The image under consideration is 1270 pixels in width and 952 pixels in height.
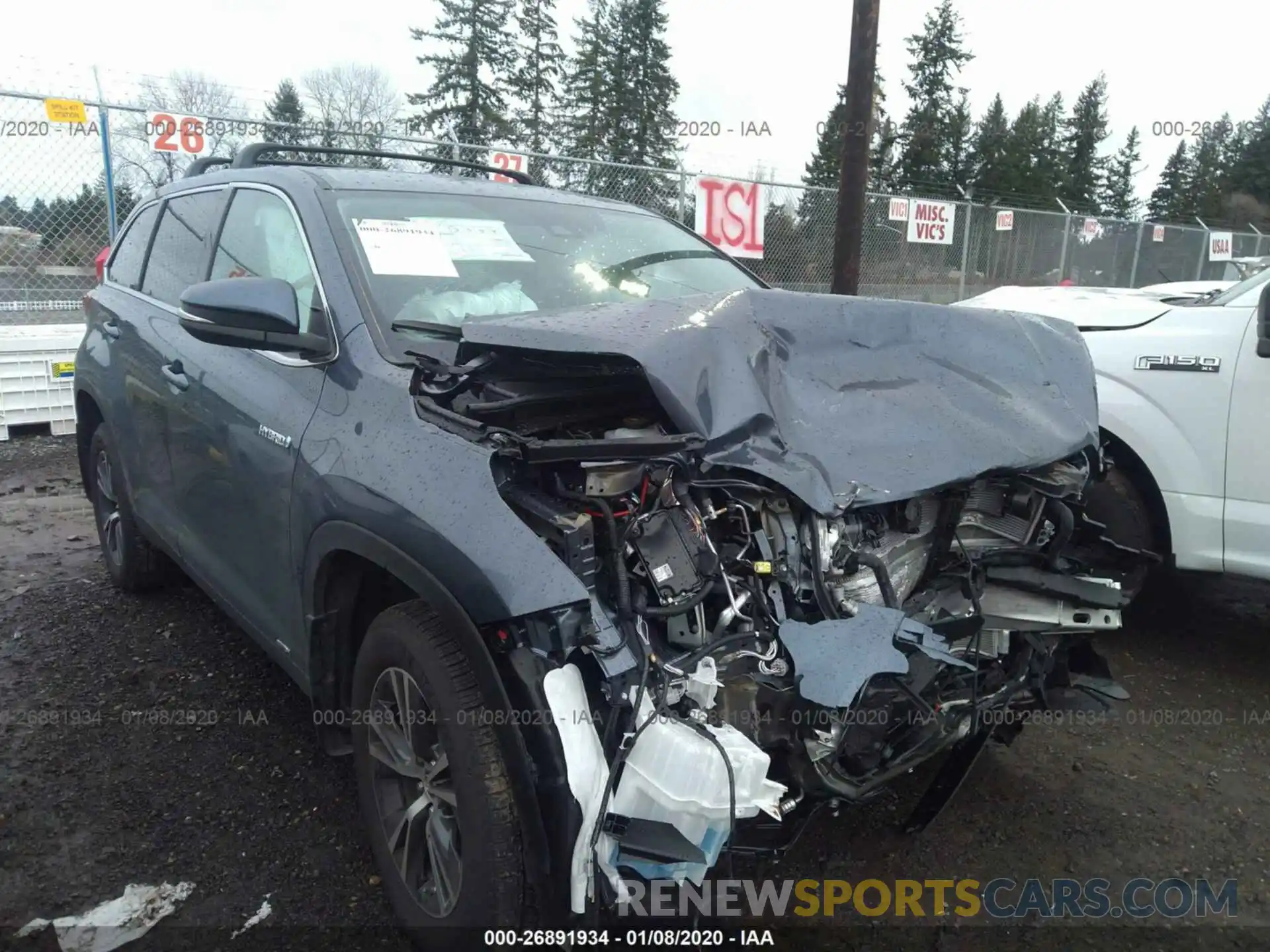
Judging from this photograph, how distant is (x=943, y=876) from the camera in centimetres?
257

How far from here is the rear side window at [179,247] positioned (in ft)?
11.2

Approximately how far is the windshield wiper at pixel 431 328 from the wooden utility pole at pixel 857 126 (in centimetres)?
606

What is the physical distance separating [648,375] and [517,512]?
1.35 feet

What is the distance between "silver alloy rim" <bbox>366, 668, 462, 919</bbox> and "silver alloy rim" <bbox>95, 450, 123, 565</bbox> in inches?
102

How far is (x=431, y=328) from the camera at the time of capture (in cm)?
244

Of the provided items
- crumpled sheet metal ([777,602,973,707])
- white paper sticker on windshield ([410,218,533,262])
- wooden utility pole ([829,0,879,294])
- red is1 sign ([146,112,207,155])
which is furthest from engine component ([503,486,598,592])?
red is1 sign ([146,112,207,155])

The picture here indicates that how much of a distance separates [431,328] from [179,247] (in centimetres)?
180

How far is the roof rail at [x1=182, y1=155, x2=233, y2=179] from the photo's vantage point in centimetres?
401

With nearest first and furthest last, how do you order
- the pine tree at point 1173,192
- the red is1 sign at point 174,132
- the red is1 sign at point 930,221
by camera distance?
the red is1 sign at point 174,132, the red is1 sign at point 930,221, the pine tree at point 1173,192

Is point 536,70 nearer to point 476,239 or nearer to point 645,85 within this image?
point 645,85

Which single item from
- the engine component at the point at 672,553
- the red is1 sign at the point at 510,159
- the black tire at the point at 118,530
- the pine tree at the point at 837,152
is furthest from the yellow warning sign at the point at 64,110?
the pine tree at the point at 837,152

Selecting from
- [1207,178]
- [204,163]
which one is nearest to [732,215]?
[204,163]

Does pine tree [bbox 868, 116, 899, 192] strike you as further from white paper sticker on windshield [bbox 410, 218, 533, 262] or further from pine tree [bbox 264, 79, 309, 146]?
white paper sticker on windshield [bbox 410, 218, 533, 262]

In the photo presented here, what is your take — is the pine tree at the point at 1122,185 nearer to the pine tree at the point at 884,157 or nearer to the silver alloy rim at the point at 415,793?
the pine tree at the point at 884,157
